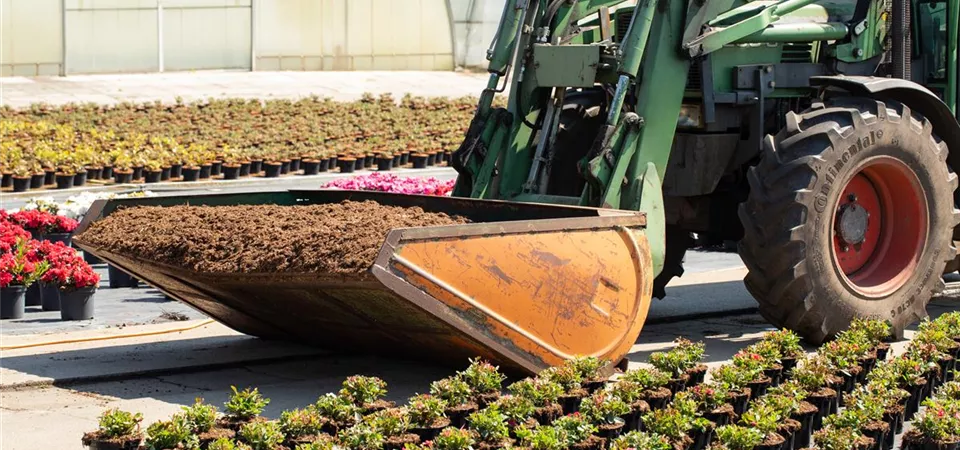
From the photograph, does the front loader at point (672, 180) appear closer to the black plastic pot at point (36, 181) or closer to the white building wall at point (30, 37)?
the black plastic pot at point (36, 181)

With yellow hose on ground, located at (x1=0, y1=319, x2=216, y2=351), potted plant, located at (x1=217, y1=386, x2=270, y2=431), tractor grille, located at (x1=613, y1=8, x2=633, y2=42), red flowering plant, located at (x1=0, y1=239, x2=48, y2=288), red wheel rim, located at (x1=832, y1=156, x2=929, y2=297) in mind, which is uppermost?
tractor grille, located at (x1=613, y1=8, x2=633, y2=42)

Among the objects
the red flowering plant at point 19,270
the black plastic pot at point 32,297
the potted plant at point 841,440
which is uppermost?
the red flowering plant at point 19,270

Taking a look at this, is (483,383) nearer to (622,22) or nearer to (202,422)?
(202,422)

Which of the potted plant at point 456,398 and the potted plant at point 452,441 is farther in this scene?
the potted plant at point 456,398

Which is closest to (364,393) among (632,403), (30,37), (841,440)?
(632,403)

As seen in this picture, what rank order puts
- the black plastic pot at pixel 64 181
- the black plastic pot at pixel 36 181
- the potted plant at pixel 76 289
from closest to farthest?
1. the potted plant at pixel 76 289
2. the black plastic pot at pixel 36 181
3. the black plastic pot at pixel 64 181

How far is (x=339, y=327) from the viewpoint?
9312 millimetres

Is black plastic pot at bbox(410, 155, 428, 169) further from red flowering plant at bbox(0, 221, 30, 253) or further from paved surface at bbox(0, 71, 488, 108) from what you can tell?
red flowering plant at bbox(0, 221, 30, 253)

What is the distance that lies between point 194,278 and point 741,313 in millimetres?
4774

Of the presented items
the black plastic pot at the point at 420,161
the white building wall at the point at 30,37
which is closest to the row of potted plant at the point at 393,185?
the black plastic pot at the point at 420,161

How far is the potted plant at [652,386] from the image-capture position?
7988 mm

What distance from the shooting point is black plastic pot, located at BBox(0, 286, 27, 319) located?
440 inches

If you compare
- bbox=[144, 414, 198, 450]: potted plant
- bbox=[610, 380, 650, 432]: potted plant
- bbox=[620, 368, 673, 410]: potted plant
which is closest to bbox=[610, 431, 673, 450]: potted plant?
bbox=[610, 380, 650, 432]: potted plant

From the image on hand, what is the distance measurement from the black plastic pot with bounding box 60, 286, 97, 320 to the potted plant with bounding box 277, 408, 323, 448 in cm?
456
